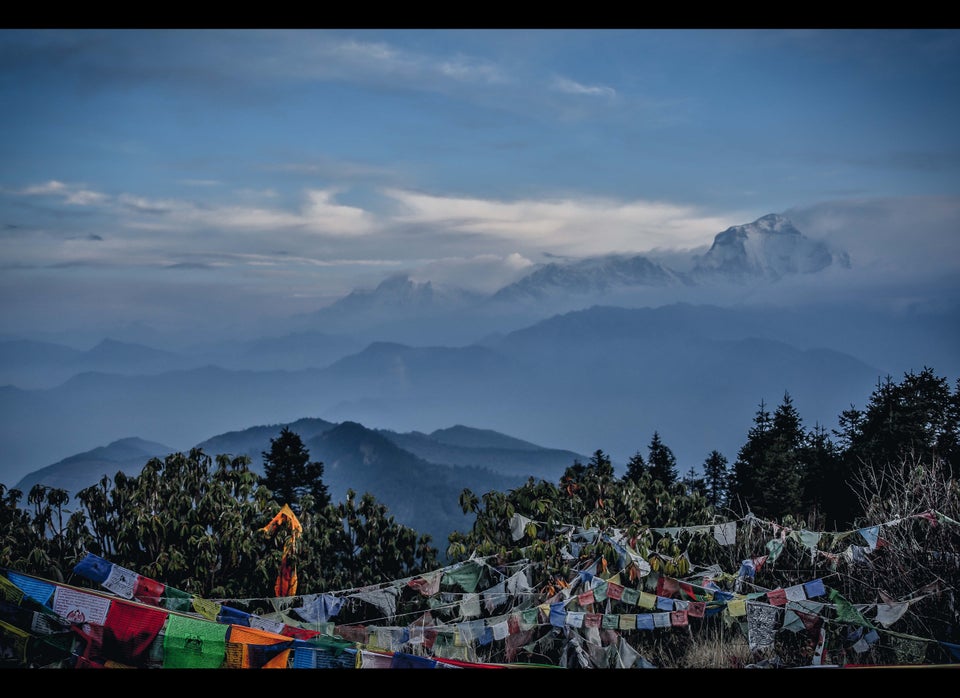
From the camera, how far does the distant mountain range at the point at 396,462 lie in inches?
1268

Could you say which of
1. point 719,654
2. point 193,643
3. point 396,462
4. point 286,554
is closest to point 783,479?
point 719,654

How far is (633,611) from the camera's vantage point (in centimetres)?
605

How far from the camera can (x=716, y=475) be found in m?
13.9

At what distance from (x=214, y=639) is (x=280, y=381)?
9955cm

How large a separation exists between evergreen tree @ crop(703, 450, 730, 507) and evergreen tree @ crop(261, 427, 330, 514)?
19.2 ft

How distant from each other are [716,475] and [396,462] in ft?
88.6

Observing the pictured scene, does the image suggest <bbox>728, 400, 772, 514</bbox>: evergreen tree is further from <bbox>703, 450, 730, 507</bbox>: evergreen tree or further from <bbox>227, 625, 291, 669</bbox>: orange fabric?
<bbox>227, 625, 291, 669</bbox>: orange fabric

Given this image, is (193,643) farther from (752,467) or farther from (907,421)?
(907,421)

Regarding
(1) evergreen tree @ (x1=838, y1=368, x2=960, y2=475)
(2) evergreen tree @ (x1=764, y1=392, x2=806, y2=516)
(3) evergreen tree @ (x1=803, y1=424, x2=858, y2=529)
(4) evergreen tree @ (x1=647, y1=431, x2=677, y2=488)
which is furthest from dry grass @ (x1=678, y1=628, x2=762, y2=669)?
(4) evergreen tree @ (x1=647, y1=431, x2=677, y2=488)

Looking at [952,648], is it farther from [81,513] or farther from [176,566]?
[81,513]

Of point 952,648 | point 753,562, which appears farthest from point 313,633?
point 952,648

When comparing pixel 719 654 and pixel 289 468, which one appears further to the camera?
pixel 289 468

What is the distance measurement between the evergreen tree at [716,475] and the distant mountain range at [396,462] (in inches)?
374

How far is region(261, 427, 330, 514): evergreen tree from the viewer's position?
34.1 ft
